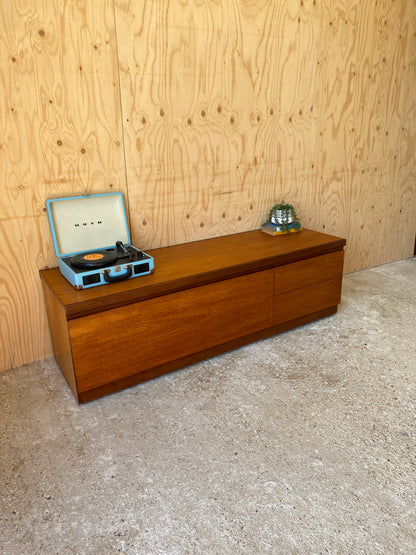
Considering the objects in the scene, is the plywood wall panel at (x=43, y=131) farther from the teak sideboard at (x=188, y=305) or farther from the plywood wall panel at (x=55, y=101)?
the teak sideboard at (x=188, y=305)

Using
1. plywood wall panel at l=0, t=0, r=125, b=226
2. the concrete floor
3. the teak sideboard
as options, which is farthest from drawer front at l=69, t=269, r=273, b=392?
plywood wall panel at l=0, t=0, r=125, b=226

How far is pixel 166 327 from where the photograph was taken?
2.04 meters

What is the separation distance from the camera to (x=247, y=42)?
2457mm

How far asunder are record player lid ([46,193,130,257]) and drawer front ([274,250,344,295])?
2.82 feet

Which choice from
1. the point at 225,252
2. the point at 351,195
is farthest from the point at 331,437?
the point at 351,195

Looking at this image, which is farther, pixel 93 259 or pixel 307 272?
pixel 307 272

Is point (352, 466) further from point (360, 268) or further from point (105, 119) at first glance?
point (360, 268)

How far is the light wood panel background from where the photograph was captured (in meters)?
2.00

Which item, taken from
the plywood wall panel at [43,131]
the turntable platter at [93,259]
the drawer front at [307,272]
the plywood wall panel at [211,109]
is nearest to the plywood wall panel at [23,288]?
the plywood wall panel at [43,131]

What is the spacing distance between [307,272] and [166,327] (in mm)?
933

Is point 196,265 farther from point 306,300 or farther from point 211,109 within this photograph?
point 211,109

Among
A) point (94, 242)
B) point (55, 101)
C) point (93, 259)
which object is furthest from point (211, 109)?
point (93, 259)

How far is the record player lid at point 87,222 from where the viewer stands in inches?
83.7

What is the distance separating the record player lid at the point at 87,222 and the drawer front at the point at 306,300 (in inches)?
36.4
